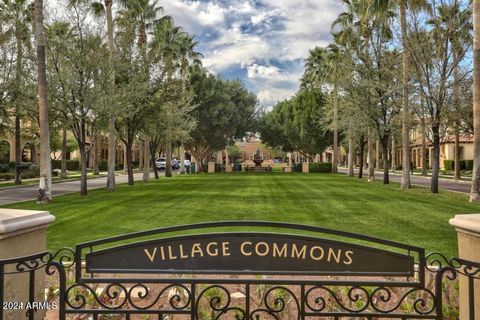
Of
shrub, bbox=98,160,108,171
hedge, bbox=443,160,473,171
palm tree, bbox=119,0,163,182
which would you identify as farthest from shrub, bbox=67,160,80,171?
hedge, bbox=443,160,473,171

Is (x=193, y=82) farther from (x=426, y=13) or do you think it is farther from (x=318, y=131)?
(x=426, y=13)

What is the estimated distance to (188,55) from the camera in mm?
39312

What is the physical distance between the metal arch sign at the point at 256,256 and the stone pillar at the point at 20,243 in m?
0.59

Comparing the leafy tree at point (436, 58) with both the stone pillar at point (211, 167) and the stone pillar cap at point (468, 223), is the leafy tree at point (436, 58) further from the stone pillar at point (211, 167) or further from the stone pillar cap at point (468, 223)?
the stone pillar at point (211, 167)

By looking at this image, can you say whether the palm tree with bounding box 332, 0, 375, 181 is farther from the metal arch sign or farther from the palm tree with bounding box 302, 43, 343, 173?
the metal arch sign

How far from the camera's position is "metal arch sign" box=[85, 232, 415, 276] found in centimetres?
323

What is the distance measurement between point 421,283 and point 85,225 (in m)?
8.57

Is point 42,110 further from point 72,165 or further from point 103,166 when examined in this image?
point 103,166

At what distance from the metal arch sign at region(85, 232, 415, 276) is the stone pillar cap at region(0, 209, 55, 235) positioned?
0.58m

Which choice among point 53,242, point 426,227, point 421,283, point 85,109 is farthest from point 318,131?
point 421,283

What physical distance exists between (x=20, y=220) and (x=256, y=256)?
71.3 inches

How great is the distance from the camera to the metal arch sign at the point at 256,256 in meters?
3.23

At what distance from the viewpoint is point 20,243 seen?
3.27 meters

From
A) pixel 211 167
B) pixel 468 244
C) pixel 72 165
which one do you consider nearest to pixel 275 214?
pixel 468 244
